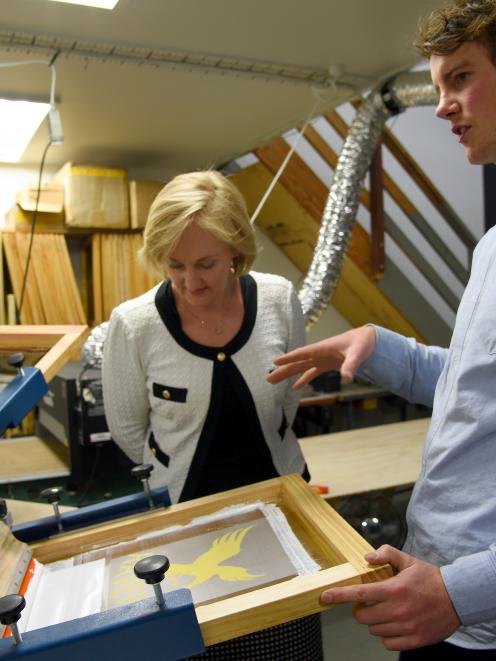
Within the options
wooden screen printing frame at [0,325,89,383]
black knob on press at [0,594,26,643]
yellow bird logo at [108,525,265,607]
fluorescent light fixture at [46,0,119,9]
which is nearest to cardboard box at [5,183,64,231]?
fluorescent light fixture at [46,0,119,9]

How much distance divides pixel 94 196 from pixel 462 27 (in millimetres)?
2397

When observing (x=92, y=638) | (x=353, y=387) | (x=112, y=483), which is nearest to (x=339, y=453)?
(x=112, y=483)

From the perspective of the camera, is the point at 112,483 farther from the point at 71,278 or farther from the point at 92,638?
the point at 92,638

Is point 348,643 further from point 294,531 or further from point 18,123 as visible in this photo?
point 18,123

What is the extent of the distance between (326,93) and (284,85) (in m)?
0.21

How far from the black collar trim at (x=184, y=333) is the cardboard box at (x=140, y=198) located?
1.67m

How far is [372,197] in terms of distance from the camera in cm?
341

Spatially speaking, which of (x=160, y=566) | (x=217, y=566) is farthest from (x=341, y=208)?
(x=160, y=566)

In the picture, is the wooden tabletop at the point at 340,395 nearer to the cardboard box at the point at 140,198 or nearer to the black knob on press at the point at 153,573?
the cardboard box at the point at 140,198

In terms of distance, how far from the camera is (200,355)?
4.11 ft

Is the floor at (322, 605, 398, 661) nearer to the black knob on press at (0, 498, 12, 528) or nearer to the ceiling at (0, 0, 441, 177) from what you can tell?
the black knob on press at (0, 498, 12, 528)

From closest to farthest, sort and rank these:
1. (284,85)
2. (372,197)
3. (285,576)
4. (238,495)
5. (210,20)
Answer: (285,576), (238,495), (210,20), (284,85), (372,197)

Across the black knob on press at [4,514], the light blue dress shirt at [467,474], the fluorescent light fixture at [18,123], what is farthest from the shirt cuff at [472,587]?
the fluorescent light fixture at [18,123]

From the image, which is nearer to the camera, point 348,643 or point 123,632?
point 123,632
